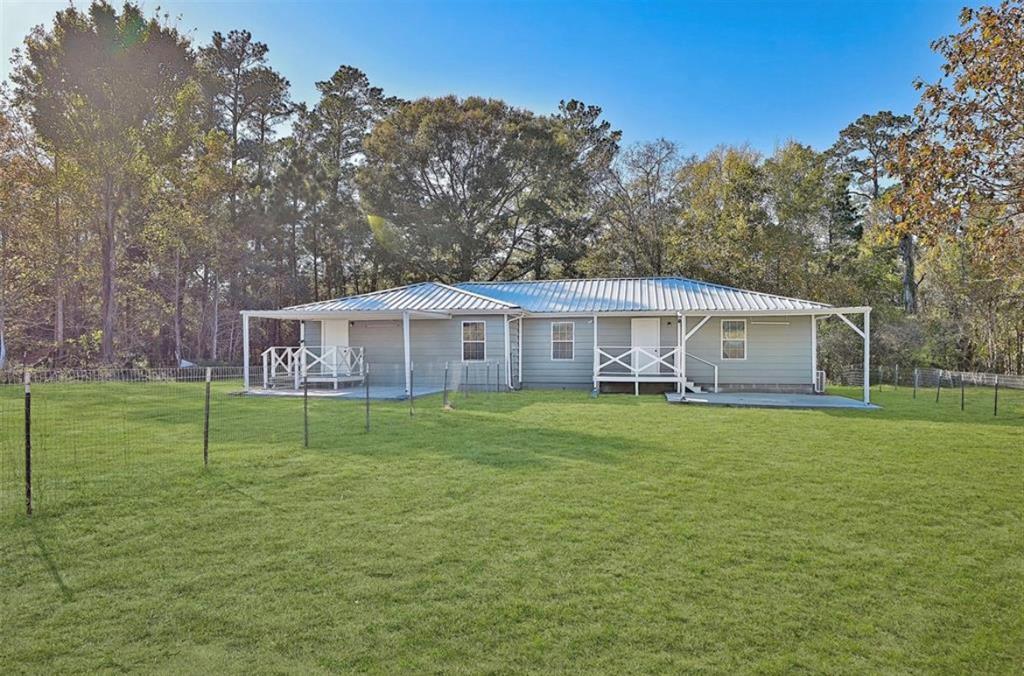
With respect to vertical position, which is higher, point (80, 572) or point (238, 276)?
point (238, 276)

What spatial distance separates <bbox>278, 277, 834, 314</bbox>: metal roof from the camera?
52.5 ft

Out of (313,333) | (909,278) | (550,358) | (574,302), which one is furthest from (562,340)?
(909,278)

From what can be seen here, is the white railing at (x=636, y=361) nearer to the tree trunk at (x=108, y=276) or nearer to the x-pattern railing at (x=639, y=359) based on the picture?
the x-pattern railing at (x=639, y=359)

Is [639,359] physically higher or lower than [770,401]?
higher

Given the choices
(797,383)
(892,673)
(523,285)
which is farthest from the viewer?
(523,285)

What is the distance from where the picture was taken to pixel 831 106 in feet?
86.1

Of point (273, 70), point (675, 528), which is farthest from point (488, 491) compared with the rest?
point (273, 70)

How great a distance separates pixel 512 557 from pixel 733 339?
13.8 meters

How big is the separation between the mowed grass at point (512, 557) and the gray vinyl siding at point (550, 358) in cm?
895

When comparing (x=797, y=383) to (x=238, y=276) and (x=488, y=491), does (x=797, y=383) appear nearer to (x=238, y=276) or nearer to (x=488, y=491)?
(x=488, y=491)

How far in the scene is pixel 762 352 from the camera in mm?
16344

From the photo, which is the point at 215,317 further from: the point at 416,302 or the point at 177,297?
the point at 416,302

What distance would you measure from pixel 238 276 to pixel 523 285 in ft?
49.1

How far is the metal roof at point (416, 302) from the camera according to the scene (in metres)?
16.4
